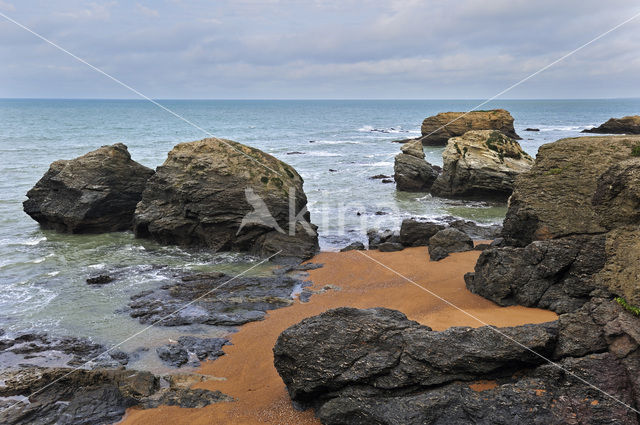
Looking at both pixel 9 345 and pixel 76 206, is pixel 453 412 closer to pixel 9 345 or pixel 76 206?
pixel 9 345

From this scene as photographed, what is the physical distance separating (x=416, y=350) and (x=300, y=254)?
11416 millimetres

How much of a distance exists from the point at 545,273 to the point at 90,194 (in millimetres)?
19634

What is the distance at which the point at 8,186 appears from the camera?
34.3 metres

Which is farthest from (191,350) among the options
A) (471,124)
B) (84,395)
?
(471,124)

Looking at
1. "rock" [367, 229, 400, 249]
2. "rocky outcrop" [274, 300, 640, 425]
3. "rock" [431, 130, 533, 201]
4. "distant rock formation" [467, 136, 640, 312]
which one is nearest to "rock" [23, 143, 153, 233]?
"rock" [367, 229, 400, 249]

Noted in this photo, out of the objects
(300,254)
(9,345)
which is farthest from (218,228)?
(9,345)

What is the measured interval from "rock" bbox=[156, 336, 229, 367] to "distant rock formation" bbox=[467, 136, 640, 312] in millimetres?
6901

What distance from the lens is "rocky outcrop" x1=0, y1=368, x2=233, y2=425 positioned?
8470 mm

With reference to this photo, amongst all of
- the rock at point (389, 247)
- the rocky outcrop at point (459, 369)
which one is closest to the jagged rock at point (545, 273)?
the rocky outcrop at point (459, 369)

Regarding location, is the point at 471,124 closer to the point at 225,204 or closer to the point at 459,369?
the point at 225,204

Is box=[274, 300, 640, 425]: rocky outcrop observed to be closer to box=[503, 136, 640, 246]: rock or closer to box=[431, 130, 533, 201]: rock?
box=[503, 136, 640, 246]: rock

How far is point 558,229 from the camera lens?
11500 mm

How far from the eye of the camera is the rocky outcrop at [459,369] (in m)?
6.29

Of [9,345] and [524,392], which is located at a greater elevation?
[524,392]
